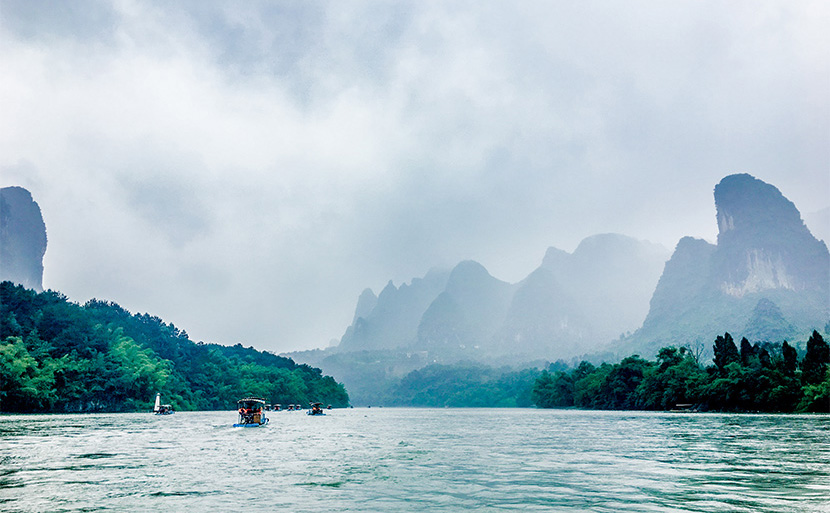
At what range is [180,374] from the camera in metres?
142

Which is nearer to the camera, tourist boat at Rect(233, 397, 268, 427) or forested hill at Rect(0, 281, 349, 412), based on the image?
tourist boat at Rect(233, 397, 268, 427)

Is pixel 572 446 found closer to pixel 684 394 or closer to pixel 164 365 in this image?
pixel 684 394

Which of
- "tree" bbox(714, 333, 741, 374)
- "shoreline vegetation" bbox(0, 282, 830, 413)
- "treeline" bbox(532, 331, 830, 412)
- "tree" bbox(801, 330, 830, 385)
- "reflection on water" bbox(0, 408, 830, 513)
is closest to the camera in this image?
"reflection on water" bbox(0, 408, 830, 513)

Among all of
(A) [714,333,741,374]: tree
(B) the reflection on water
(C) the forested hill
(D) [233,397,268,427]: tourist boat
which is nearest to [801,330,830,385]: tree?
(A) [714,333,741,374]: tree

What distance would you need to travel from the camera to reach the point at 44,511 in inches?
648

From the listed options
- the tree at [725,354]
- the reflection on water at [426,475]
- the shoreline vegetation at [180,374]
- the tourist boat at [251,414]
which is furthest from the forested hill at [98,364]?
the tree at [725,354]

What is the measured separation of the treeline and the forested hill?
284ft

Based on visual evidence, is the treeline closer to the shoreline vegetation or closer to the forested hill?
the shoreline vegetation

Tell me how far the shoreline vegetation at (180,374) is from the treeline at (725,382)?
0.16m

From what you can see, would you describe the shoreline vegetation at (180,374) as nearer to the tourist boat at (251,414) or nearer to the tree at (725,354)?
the tree at (725,354)

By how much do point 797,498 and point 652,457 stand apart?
12.8m

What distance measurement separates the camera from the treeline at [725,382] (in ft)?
257

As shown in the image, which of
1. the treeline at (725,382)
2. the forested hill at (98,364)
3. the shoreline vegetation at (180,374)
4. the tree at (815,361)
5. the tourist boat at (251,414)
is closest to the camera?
the tourist boat at (251,414)

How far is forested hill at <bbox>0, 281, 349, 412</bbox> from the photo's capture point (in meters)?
87.1
